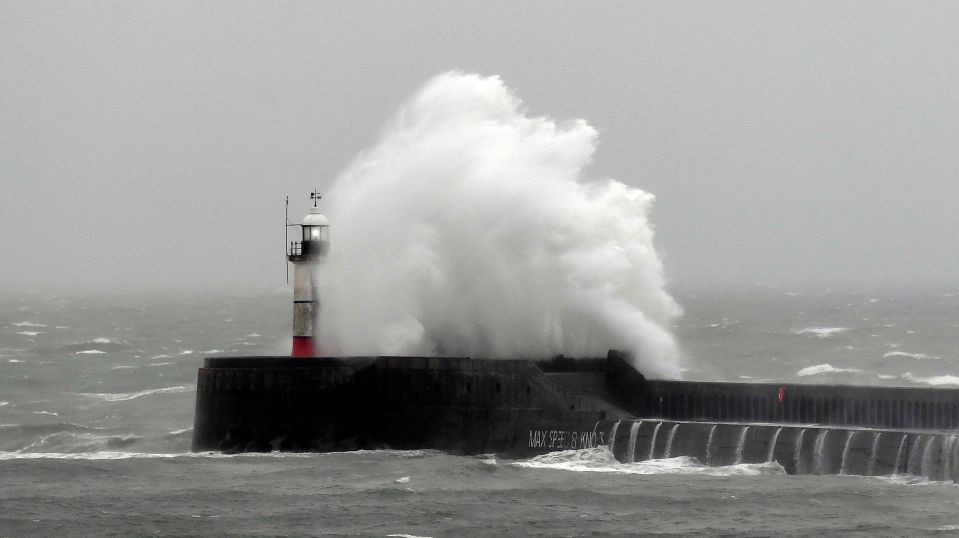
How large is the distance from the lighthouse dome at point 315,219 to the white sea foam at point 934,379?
2067cm

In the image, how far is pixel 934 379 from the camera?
4312cm

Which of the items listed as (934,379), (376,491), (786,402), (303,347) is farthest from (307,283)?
(934,379)

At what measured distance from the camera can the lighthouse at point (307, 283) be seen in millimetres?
27188

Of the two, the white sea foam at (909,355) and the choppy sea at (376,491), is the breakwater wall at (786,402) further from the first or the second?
the white sea foam at (909,355)

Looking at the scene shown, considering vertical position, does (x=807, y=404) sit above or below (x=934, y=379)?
below

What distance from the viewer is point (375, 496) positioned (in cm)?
2186

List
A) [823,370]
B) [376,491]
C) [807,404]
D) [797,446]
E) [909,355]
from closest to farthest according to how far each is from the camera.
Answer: [376,491] → [797,446] → [807,404] → [823,370] → [909,355]

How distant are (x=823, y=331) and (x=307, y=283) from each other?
40.8 meters

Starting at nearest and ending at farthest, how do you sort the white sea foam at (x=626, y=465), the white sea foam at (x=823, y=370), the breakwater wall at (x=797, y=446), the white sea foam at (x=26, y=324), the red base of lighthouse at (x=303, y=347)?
the breakwater wall at (x=797, y=446) → the white sea foam at (x=626, y=465) → the red base of lighthouse at (x=303, y=347) → the white sea foam at (x=823, y=370) → the white sea foam at (x=26, y=324)

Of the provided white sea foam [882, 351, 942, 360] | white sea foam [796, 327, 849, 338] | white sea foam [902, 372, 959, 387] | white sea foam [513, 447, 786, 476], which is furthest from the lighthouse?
white sea foam [796, 327, 849, 338]

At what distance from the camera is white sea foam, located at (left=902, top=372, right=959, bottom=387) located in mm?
42028

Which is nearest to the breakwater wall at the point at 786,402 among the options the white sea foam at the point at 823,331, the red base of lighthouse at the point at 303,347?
the red base of lighthouse at the point at 303,347

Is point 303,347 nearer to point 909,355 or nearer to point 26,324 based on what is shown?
point 909,355

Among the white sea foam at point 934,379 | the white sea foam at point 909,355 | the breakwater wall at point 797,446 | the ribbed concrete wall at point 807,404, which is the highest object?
the white sea foam at point 909,355
